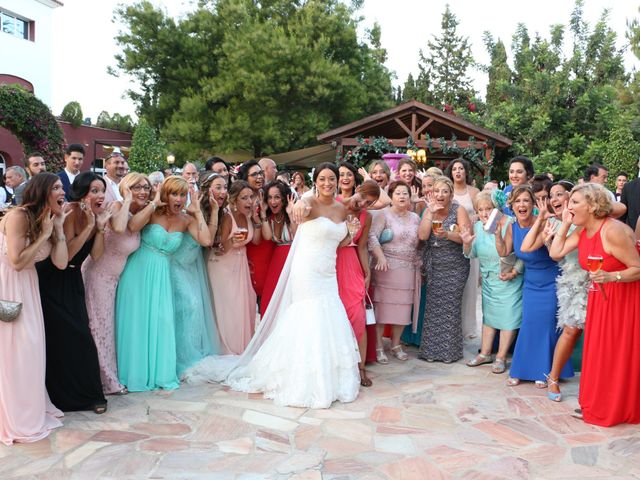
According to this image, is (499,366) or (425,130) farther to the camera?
(425,130)

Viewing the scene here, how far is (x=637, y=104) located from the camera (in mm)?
18266

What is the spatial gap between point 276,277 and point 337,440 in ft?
7.28

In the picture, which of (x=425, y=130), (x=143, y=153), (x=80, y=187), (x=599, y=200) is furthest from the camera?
(x=143, y=153)

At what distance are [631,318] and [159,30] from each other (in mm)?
25943

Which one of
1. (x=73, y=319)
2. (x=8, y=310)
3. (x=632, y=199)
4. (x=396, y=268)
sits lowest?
(x=73, y=319)

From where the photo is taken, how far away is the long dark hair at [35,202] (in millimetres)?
3840

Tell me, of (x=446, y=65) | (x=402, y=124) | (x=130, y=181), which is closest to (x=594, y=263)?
(x=130, y=181)

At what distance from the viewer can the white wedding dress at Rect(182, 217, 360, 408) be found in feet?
15.2

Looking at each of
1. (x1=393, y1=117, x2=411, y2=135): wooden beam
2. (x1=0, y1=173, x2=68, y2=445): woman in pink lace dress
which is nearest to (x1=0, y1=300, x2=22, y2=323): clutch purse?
(x1=0, y1=173, x2=68, y2=445): woman in pink lace dress

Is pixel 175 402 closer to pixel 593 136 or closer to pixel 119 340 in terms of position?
pixel 119 340

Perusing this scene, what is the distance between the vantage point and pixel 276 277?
19.1 ft

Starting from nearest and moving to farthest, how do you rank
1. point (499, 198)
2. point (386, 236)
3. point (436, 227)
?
point (436, 227) < point (386, 236) < point (499, 198)

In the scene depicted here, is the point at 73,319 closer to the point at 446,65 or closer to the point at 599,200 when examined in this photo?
the point at 599,200

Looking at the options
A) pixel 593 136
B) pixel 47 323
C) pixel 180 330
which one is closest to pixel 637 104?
pixel 593 136
